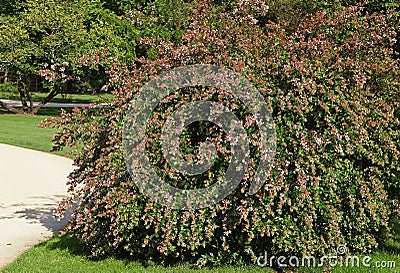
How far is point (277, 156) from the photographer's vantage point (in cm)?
528

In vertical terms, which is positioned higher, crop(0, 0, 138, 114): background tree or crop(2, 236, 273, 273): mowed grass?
crop(0, 0, 138, 114): background tree

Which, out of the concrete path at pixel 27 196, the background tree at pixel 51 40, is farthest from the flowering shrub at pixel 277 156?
the background tree at pixel 51 40

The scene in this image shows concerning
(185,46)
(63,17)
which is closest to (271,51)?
(185,46)

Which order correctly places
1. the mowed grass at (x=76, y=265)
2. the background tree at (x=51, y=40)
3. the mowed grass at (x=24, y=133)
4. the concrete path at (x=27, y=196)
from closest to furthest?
the mowed grass at (x=76, y=265)
the concrete path at (x=27, y=196)
the mowed grass at (x=24, y=133)
the background tree at (x=51, y=40)

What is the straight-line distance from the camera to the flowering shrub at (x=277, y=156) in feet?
17.3

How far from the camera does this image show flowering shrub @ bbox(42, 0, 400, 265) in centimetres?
527

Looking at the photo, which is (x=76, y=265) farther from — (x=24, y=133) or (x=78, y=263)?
(x=24, y=133)

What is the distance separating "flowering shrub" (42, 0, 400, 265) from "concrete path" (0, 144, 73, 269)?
1.16 m

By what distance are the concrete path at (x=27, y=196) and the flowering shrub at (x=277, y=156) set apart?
1.16 meters

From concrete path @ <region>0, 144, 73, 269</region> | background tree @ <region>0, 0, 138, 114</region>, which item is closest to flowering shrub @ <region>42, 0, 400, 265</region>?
concrete path @ <region>0, 144, 73, 269</region>

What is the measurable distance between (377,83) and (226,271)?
2817 millimetres

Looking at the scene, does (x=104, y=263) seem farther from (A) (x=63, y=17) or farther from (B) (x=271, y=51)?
(A) (x=63, y=17)

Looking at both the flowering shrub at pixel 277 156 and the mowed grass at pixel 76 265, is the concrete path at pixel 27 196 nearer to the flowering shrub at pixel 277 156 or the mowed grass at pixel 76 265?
the mowed grass at pixel 76 265

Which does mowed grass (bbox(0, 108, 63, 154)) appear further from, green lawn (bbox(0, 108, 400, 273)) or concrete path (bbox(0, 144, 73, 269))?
green lawn (bbox(0, 108, 400, 273))
